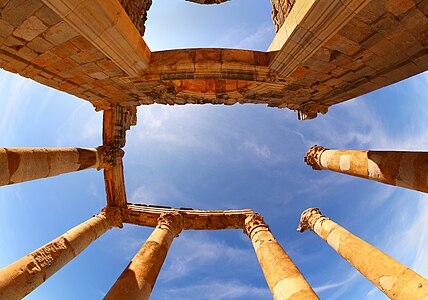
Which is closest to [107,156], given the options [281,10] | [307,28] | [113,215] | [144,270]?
[113,215]

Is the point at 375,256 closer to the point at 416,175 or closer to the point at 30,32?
the point at 416,175

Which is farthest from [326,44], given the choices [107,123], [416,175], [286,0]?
[107,123]

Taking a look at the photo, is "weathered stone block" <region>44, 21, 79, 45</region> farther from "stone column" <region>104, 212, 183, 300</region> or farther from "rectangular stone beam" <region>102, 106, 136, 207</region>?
"stone column" <region>104, 212, 183, 300</region>

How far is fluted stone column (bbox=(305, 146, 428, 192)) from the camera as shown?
6.50 metres

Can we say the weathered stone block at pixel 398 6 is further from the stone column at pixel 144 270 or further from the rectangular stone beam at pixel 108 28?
the stone column at pixel 144 270

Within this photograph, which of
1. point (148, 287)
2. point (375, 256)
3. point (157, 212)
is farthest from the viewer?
point (157, 212)

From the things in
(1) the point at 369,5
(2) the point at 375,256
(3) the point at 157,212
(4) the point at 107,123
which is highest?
(1) the point at 369,5

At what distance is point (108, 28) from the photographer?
629cm

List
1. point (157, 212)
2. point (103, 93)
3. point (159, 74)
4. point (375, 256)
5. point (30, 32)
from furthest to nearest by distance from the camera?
point (157, 212), point (103, 93), point (159, 74), point (375, 256), point (30, 32)

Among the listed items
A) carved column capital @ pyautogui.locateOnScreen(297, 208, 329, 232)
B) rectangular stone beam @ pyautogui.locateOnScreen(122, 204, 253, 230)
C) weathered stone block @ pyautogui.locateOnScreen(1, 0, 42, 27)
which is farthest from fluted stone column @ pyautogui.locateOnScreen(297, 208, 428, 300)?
weathered stone block @ pyautogui.locateOnScreen(1, 0, 42, 27)

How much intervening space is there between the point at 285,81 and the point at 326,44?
6.99 ft

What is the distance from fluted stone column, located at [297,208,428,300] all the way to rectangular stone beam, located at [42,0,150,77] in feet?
31.6

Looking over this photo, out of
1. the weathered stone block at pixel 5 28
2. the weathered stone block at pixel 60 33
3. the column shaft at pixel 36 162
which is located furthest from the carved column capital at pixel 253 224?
the weathered stone block at pixel 5 28

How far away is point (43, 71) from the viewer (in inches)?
316
